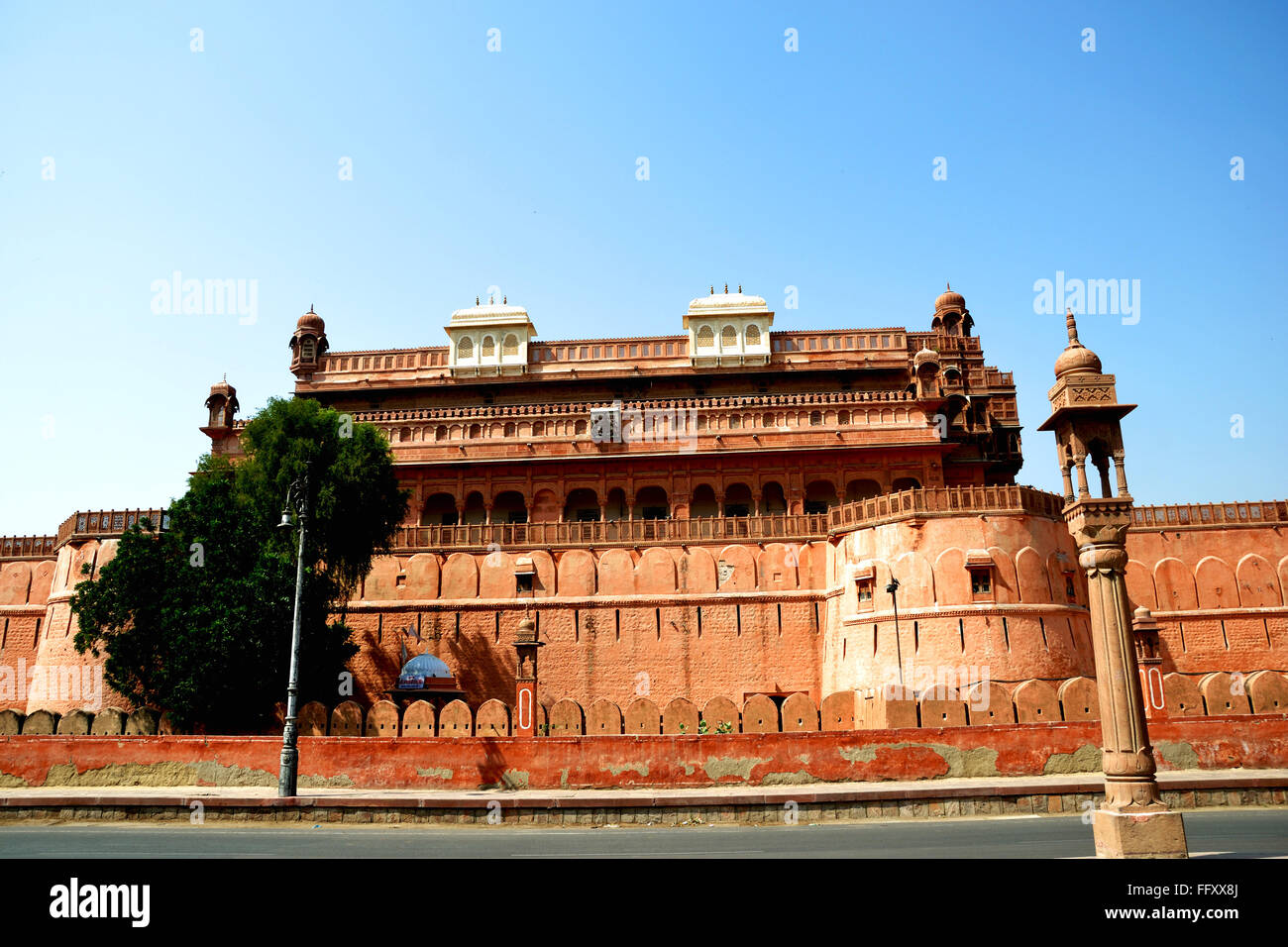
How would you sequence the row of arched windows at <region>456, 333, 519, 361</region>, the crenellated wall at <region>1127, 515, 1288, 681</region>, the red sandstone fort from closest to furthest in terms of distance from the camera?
1. the red sandstone fort
2. the crenellated wall at <region>1127, 515, 1288, 681</region>
3. the row of arched windows at <region>456, 333, 519, 361</region>

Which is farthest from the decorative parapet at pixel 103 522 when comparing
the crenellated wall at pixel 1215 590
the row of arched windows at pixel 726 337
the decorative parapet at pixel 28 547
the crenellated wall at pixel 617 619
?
the crenellated wall at pixel 1215 590

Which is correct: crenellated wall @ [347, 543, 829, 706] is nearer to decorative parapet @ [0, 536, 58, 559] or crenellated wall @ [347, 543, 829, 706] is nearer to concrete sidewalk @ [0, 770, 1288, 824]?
concrete sidewalk @ [0, 770, 1288, 824]

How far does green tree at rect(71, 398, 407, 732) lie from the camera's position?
23.1m

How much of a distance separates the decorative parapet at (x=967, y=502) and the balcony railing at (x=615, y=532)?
3875mm

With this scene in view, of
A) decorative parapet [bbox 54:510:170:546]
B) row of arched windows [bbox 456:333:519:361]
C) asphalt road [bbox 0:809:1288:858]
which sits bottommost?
asphalt road [bbox 0:809:1288:858]

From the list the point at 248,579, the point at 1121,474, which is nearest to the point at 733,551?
the point at 248,579

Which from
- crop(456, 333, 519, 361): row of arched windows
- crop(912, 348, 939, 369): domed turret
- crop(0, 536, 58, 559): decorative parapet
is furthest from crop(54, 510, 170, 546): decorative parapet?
crop(912, 348, 939, 369): domed turret

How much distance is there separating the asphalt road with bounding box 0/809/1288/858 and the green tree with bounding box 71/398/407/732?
22.5ft

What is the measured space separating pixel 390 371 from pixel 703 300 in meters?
16.1

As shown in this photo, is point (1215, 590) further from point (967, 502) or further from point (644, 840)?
point (644, 840)

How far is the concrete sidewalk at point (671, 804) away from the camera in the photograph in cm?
1581

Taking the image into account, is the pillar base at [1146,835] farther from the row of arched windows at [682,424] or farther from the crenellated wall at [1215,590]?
the row of arched windows at [682,424]
